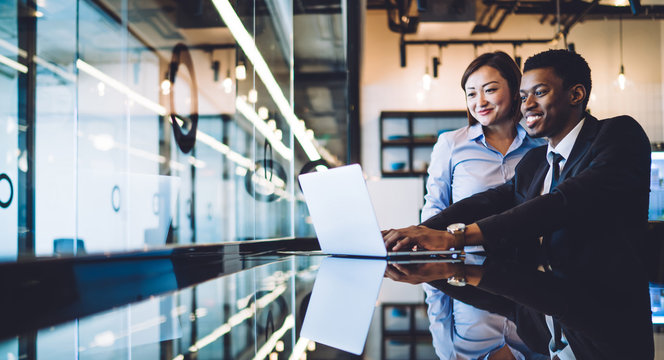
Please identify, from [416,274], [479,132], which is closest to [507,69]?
[479,132]

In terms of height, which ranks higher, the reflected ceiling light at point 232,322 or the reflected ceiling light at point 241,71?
the reflected ceiling light at point 241,71

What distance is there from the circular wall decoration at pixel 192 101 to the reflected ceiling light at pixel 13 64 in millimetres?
2506

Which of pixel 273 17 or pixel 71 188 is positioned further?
pixel 273 17

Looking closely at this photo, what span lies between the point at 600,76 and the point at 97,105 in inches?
290

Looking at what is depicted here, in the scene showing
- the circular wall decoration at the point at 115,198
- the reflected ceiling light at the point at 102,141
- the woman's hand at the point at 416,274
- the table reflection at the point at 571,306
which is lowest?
the woman's hand at the point at 416,274

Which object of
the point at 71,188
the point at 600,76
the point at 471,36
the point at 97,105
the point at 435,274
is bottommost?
the point at 435,274

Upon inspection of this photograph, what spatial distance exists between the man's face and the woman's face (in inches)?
21.1

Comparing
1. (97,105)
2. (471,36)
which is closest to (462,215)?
(97,105)

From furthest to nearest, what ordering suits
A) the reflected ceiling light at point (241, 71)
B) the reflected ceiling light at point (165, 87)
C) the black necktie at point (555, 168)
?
the reflected ceiling light at point (165, 87) < the reflected ceiling light at point (241, 71) < the black necktie at point (555, 168)

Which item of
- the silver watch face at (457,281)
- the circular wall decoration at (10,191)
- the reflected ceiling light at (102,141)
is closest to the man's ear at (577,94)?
the silver watch face at (457,281)

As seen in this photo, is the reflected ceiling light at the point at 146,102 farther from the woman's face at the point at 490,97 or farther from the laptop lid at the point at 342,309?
the laptop lid at the point at 342,309

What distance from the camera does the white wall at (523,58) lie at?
7609 mm

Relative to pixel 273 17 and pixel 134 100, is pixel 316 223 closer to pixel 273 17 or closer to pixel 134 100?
pixel 273 17

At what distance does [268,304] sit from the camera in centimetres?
59
